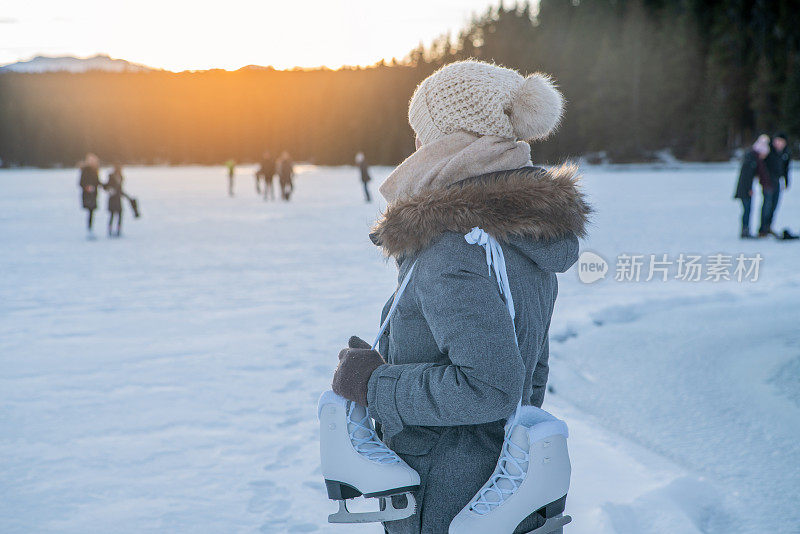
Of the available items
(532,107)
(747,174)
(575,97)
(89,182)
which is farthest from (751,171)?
(575,97)

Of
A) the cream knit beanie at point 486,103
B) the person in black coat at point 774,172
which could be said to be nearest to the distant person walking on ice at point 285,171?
the person in black coat at point 774,172

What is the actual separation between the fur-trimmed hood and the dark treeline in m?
59.5

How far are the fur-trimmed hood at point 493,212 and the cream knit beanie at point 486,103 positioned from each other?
94 millimetres

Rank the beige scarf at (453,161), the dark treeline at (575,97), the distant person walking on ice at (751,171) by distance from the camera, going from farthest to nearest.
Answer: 1. the dark treeline at (575,97)
2. the distant person walking on ice at (751,171)
3. the beige scarf at (453,161)

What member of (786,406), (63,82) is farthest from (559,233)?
(63,82)

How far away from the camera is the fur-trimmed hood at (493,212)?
1217 millimetres

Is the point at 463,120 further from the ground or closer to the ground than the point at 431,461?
further from the ground

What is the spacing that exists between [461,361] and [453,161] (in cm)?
37

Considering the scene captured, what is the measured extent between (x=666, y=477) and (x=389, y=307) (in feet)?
6.94

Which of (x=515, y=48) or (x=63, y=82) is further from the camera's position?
→ (x=63, y=82)

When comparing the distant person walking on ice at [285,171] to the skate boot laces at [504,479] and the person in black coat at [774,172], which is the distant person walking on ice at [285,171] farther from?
the skate boot laces at [504,479]

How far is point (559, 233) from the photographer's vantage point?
1.28 m

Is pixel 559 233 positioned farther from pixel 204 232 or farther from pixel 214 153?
pixel 214 153

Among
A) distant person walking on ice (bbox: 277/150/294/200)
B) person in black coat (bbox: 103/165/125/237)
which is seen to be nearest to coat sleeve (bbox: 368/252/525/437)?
person in black coat (bbox: 103/165/125/237)
